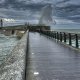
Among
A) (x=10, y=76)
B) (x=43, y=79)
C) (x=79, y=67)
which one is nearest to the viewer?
(x=10, y=76)

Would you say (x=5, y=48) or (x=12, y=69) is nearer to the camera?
(x=12, y=69)

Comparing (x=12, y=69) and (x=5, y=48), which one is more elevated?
(x=12, y=69)

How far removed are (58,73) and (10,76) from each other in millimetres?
3559

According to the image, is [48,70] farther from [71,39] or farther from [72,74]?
[71,39]

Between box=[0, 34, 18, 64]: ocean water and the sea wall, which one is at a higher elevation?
the sea wall

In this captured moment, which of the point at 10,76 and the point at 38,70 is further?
the point at 38,70

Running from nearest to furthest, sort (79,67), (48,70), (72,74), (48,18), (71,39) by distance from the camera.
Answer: (72,74) → (48,70) → (79,67) → (71,39) → (48,18)

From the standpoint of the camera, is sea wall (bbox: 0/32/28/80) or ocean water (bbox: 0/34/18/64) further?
ocean water (bbox: 0/34/18/64)

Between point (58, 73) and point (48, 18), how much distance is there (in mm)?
156115

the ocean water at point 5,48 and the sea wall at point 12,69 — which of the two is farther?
the ocean water at point 5,48

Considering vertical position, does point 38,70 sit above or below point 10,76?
below

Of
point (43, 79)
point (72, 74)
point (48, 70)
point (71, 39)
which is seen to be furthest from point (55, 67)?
point (71, 39)

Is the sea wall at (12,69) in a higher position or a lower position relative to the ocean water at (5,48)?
higher

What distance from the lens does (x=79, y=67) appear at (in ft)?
27.7
